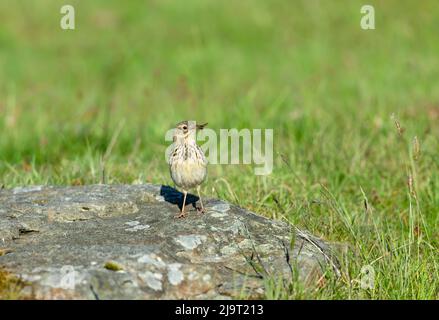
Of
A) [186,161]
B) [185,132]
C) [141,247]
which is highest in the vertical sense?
[185,132]

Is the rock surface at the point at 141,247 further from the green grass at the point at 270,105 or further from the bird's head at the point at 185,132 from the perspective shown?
the bird's head at the point at 185,132

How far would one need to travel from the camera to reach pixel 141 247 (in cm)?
444

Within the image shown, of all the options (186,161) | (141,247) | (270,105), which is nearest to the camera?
(141,247)

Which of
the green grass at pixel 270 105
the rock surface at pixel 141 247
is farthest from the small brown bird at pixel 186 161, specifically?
the green grass at pixel 270 105

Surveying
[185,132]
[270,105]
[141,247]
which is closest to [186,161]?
[185,132]

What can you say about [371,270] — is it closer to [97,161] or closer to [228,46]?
[97,161]

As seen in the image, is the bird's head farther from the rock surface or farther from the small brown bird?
the rock surface

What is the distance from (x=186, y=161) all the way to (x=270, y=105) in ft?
20.1

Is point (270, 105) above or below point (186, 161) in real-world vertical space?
above

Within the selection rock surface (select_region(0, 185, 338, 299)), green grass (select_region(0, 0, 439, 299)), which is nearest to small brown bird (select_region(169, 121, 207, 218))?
rock surface (select_region(0, 185, 338, 299))

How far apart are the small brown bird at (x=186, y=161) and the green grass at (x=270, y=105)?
98 cm

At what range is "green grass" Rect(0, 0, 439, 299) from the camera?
5.81 meters

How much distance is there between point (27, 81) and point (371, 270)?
10351 mm

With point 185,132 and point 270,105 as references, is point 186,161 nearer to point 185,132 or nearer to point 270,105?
point 185,132
